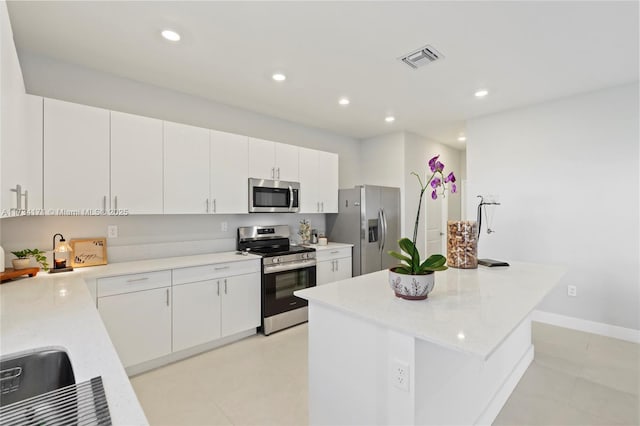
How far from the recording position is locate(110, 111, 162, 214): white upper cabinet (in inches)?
102

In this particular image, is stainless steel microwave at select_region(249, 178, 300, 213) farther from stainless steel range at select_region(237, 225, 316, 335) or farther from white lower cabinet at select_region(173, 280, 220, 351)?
white lower cabinet at select_region(173, 280, 220, 351)

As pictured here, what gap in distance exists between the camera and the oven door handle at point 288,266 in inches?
131

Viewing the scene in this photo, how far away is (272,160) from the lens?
12.1 feet

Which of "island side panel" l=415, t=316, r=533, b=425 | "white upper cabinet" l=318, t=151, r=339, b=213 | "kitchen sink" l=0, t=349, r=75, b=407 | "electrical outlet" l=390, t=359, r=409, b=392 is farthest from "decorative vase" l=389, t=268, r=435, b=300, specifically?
"white upper cabinet" l=318, t=151, r=339, b=213

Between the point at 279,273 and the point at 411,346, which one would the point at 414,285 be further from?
the point at 279,273

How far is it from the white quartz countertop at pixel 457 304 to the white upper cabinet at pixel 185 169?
1886 millimetres

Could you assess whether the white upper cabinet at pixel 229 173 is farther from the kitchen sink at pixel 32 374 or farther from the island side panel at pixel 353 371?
the kitchen sink at pixel 32 374

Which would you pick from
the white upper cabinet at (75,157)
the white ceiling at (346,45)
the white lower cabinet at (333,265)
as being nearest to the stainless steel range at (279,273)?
the white lower cabinet at (333,265)

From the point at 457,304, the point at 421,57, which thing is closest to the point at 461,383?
the point at 457,304

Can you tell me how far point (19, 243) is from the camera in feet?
7.97

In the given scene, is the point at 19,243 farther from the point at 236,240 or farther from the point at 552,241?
the point at 552,241

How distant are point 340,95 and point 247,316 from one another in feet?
8.58

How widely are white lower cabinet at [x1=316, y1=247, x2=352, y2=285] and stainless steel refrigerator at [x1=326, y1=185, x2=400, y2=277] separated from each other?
139 millimetres

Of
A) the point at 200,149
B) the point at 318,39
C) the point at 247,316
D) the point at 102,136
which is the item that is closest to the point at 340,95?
the point at 318,39
